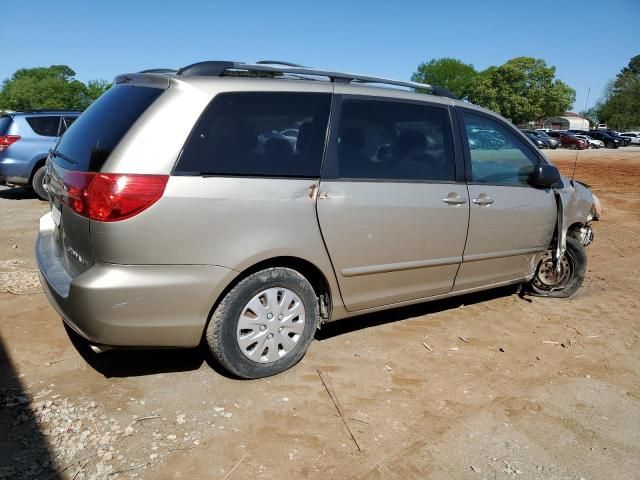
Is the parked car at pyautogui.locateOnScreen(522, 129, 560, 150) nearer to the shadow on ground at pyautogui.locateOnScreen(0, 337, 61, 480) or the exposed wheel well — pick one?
the exposed wheel well

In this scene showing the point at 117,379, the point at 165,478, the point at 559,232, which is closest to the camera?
the point at 165,478

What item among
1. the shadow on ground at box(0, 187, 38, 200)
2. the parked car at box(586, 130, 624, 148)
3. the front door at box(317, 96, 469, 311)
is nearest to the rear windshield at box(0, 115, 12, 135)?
the shadow on ground at box(0, 187, 38, 200)

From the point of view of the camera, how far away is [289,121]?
10.8ft

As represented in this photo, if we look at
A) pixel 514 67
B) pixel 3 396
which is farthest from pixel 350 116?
pixel 514 67

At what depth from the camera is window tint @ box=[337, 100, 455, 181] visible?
3.50m

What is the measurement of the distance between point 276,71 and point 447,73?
368ft

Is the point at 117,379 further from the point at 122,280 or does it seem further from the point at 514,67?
the point at 514,67

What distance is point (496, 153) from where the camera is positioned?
443cm

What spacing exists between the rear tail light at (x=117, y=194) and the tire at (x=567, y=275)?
12.3 feet

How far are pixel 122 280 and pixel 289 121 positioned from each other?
136cm

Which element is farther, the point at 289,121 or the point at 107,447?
the point at 289,121

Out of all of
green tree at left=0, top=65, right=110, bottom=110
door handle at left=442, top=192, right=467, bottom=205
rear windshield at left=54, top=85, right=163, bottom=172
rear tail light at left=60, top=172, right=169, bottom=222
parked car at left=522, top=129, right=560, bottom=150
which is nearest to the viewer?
rear tail light at left=60, top=172, right=169, bottom=222

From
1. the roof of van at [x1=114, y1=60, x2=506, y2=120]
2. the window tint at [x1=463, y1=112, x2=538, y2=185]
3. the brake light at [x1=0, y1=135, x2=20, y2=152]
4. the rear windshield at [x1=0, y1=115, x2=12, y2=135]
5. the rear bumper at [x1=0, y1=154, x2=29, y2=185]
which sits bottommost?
the rear bumper at [x1=0, y1=154, x2=29, y2=185]

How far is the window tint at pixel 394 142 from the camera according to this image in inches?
138
